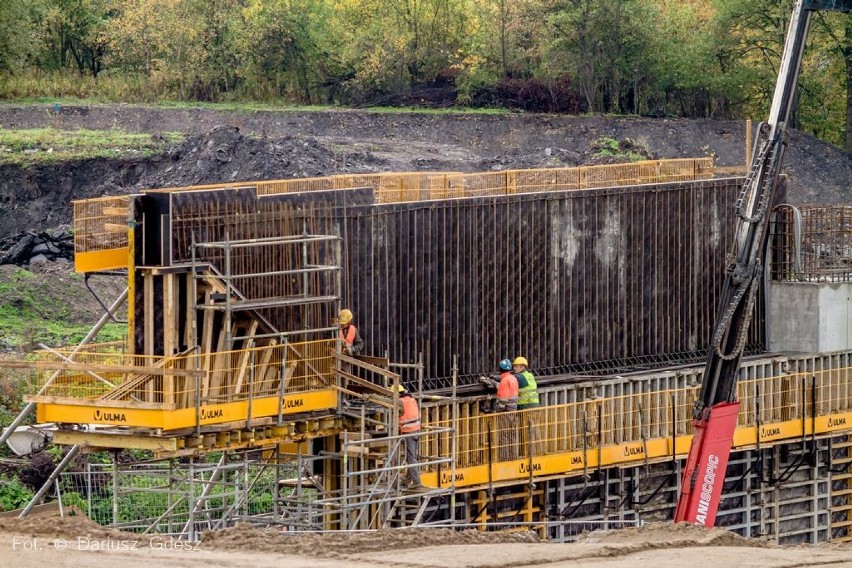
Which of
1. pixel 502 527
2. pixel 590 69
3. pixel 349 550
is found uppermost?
pixel 590 69

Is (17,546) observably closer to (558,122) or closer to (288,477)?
(288,477)

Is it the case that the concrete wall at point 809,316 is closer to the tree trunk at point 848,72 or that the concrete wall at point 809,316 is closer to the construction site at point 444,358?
the construction site at point 444,358

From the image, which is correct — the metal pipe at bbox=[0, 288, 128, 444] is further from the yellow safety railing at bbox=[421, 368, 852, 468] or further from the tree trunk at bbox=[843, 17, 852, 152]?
the tree trunk at bbox=[843, 17, 852, 152]

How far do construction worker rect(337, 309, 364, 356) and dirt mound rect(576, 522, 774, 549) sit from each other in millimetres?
4576

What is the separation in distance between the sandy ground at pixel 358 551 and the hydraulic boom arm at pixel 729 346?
223 inches

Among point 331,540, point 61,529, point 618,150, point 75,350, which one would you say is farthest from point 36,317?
point 618,150

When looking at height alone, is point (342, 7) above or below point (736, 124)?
above

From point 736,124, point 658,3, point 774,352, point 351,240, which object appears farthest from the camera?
point 658,3

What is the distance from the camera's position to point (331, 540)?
20125 mm

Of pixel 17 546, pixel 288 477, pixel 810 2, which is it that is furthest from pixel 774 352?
pixel 17 546

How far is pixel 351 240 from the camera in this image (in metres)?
27.6

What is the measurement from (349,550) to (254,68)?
50418 mm

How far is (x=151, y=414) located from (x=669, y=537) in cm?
700

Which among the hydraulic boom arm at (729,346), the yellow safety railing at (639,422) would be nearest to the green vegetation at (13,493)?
the yellow safety railing at (639,422)
